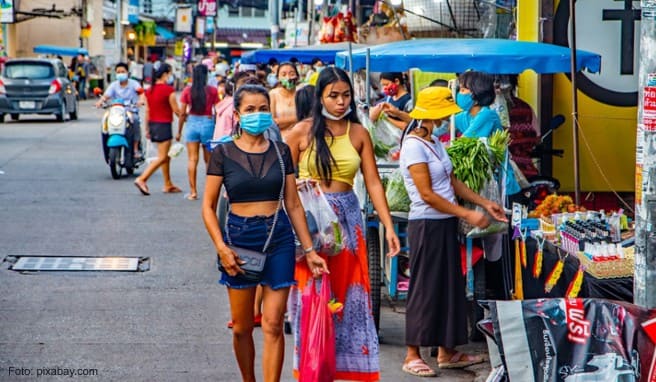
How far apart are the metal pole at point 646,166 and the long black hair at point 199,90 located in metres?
10.1

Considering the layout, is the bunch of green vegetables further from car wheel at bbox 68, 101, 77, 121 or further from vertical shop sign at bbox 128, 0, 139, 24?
vertical shop sign at bbox 128, 0, 139, 24

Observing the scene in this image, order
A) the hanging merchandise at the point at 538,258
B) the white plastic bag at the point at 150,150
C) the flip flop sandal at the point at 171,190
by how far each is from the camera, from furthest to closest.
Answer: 1. the white plastic bag at the point at 150,150
2. the flip flop sandal at the point at 171,190
3. the hanging merchandise at the point at 538,258

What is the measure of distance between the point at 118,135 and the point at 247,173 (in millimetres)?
11528

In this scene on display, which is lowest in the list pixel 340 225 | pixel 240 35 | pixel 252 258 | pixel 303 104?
pixel 252 258

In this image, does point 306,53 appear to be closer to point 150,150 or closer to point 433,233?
point 150,150

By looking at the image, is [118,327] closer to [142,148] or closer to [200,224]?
[200,224]

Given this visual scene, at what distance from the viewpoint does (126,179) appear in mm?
17656

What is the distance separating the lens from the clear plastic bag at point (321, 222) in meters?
6.32

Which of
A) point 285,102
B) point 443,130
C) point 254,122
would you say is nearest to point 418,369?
point 254,122

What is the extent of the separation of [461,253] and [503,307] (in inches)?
81.1

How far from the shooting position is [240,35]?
9856cm

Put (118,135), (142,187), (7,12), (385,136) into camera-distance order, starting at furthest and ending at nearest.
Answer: (7,12) → (118,135) → (142,187) → (385,136)

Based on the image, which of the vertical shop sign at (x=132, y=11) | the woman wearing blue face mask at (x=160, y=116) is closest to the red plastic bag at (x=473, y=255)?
the woman wearing blue face mask at (x=160, y=116)

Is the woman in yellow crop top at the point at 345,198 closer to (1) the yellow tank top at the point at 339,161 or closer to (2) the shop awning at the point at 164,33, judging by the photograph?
(1) the yellow tank top at the point at 339,161
